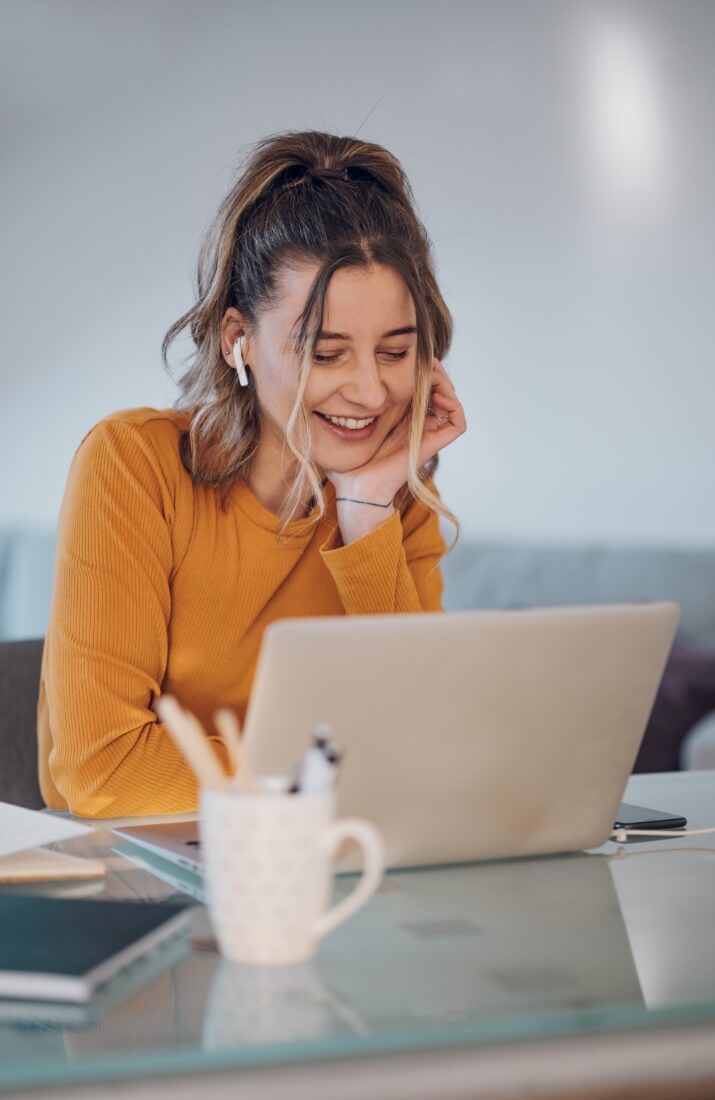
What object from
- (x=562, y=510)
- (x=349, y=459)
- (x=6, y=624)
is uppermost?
(x=349, y=459)

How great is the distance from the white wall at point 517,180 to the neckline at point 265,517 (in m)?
1.88

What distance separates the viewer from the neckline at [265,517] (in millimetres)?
1700

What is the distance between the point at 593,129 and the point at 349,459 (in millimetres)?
2131

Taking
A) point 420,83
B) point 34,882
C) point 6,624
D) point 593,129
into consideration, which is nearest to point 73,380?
point 6,624

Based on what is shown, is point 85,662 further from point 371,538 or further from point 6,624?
point 6,624

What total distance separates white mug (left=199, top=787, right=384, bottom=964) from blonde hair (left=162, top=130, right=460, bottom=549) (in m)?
0.92

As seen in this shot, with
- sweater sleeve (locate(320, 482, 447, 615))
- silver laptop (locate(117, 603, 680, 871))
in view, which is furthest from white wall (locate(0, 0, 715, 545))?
silver laptop (locate(117, 603, 680, 871))

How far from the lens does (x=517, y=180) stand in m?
3.58

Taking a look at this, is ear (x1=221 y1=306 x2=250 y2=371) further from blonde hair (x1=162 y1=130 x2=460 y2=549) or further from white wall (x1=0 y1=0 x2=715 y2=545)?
white wall (x1=0 y1=0 x2=715 y2=545)

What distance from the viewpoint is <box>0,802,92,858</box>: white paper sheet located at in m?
0.95

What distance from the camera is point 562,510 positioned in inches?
141

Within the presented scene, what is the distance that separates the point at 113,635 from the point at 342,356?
43 cm

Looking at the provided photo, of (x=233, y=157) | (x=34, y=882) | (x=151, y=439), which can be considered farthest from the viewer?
(x=233, y=157)

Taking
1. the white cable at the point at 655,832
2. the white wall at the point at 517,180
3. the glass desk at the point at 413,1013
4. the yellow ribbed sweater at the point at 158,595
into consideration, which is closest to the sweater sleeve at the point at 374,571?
the yellow ribbed sweater at the point at 158,595
